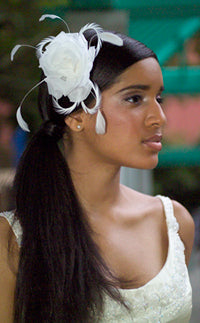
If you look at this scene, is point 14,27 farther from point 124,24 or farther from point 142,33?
point 142,33

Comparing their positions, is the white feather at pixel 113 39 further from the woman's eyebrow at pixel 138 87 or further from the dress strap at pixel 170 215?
the dress strap at pixel 170 215

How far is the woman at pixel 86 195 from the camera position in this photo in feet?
4.68

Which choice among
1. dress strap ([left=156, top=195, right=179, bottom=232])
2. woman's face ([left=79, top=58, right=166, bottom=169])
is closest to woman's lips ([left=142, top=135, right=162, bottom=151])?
woman's face ([left=79, top=58, right=166, bottom=169])

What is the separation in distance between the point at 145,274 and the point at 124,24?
59.0 inches

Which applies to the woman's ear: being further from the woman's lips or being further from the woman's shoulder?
the woman's shoulder

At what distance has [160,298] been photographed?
1535mm

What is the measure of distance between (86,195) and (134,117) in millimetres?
287

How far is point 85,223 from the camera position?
60.3 inches

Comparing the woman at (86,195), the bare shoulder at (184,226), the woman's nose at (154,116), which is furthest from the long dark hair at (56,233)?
the bare shoulder at (184,226)

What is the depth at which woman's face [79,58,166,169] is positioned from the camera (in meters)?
1.43

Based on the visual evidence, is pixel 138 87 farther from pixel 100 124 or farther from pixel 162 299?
pixel 162 299

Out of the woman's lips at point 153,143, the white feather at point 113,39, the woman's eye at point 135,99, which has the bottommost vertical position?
the woman's lips at point 153,143

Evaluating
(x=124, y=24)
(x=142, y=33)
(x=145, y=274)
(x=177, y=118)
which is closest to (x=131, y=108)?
(x=145, y=274)

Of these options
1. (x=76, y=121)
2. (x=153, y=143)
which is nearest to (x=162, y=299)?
(x=153, y=143)
